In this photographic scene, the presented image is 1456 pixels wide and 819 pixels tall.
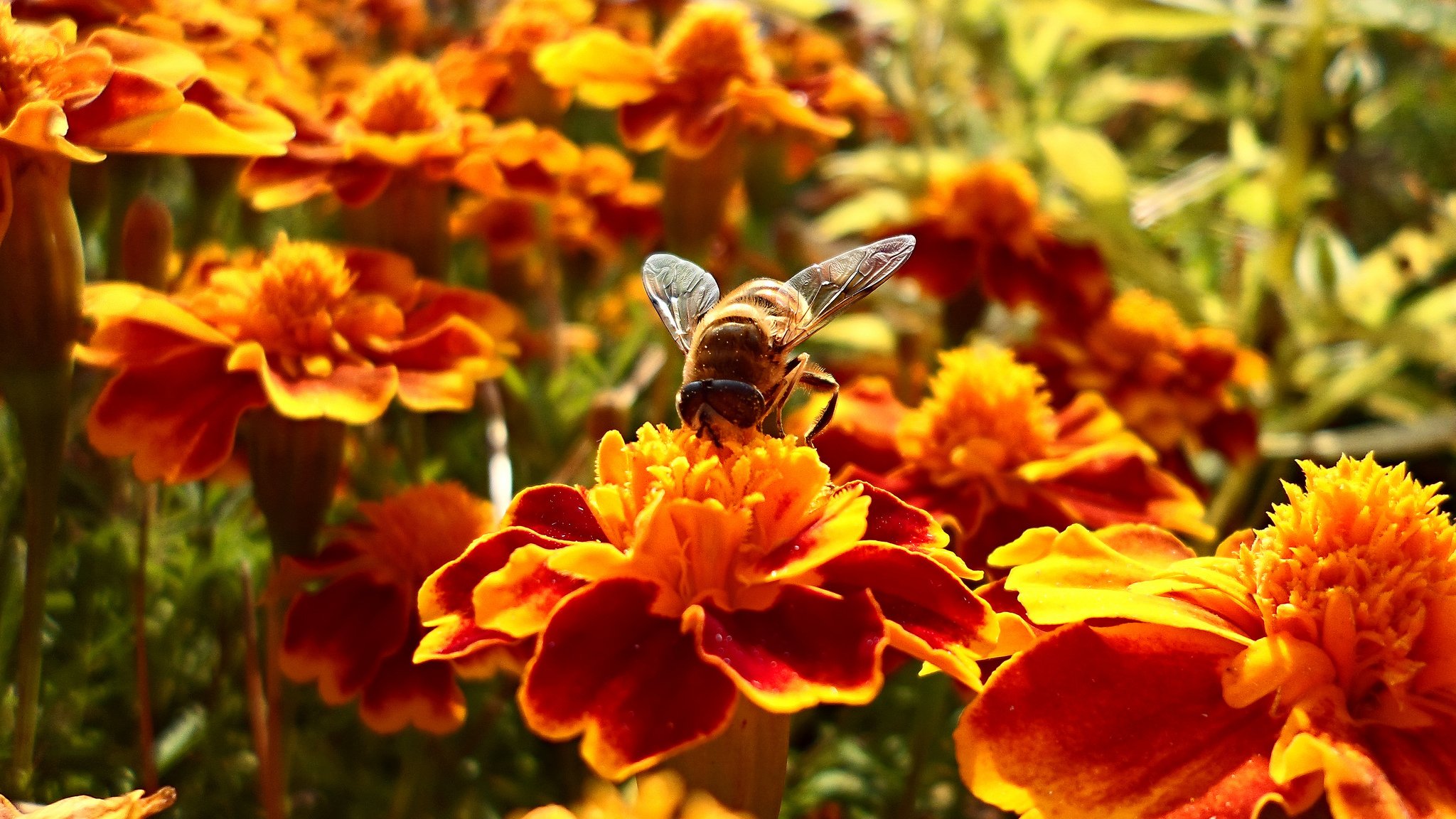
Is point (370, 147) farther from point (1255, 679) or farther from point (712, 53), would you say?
point (1255, 679)

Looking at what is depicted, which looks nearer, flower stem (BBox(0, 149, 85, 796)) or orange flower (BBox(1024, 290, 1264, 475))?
flower stem (BBox(0, 149, 85, 796))

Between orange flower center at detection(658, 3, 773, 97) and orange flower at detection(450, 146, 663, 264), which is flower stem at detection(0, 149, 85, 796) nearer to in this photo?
orange flower center at detection(658, 3, 773, 97)

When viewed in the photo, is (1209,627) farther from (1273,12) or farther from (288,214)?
(288,214)

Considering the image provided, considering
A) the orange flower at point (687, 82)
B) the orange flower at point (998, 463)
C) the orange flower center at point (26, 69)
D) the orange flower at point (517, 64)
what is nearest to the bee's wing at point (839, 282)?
the orange flower at point (998, 463)

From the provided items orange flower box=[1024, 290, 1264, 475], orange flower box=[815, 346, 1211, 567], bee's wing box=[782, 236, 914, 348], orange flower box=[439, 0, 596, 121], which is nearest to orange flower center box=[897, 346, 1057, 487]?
orange flower box=[815, 346, 1211, 567]

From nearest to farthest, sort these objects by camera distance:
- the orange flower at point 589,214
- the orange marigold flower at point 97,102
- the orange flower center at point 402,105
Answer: the orange marigold flower at point 97,102, the orange flower center at point 402,105, the orange flower at point 589,214

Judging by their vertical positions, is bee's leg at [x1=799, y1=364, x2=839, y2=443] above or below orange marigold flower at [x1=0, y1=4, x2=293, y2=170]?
below

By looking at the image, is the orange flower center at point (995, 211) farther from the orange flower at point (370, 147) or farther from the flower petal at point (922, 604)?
the flower petal at point (922, 604)

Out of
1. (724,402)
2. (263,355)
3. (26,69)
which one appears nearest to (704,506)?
(724,402)
